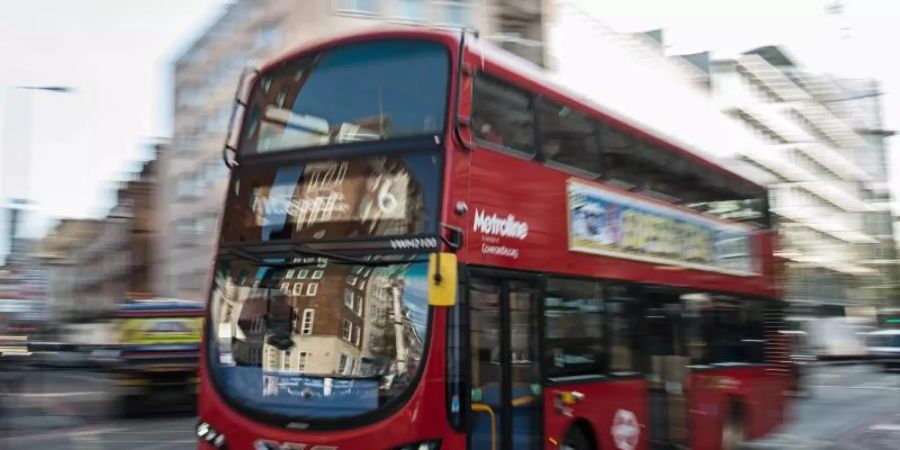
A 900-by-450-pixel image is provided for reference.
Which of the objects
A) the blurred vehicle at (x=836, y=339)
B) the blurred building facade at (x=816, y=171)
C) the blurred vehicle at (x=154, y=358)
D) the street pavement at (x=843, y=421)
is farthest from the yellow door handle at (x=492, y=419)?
the blurred building facade at (x=816, y=171)

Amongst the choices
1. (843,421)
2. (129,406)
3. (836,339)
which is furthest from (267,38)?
(843,421)

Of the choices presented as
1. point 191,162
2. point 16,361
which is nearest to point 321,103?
point 16,361

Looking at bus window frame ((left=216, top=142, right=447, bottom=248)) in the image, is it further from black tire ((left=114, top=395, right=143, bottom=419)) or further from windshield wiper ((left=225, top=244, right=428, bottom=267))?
black tire ((left=114, top=395, right=143, bottom=419))

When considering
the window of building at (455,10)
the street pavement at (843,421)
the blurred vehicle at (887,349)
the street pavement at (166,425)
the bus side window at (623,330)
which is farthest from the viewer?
the window of building at (455,10)

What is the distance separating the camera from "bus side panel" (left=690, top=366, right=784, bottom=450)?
400 inches

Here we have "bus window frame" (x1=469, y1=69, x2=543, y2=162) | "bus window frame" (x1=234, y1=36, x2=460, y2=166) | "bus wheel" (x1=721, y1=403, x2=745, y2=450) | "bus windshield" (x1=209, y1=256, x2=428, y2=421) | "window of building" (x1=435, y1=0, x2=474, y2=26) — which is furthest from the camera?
"window of building" (x1=435, y1=0, x2=474, y2=26)

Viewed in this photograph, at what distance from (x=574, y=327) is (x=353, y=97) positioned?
8.91 ft

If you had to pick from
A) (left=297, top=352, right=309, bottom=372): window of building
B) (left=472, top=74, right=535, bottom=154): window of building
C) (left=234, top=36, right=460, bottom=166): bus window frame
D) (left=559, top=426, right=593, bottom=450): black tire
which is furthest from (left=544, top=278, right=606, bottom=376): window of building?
(left=297, top=352, right=309, bottom=372): window of building

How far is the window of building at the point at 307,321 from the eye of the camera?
19.9 feet

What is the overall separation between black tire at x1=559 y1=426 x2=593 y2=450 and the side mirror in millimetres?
2281

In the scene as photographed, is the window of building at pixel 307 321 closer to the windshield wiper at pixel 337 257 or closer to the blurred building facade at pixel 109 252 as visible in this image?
the windshield wiper at pixel 337 257

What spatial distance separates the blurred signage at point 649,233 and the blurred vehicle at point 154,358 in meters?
10.0

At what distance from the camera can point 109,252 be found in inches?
3949

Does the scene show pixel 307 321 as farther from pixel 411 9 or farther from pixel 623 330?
pixel 411 9
